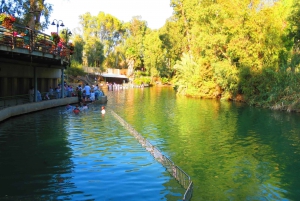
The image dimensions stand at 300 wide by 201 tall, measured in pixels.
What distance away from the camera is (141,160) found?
12914 millimetres

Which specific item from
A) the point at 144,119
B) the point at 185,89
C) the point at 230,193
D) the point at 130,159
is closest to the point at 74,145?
the point at 130,159

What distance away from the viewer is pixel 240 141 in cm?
1738

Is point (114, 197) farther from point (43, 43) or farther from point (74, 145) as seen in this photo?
point (43, 43)

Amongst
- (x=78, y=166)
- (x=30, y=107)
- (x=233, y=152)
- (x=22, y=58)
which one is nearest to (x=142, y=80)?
(x=30, y=107)

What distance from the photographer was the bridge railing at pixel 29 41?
65.5 feet

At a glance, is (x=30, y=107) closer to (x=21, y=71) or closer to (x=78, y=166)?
(x=21, y=71)

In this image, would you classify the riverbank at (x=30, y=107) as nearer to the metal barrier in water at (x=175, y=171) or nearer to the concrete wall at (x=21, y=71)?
the concrete wall at (x=21, y=71)

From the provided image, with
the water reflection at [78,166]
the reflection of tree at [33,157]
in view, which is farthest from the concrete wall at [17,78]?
the water reflection at [78,166]

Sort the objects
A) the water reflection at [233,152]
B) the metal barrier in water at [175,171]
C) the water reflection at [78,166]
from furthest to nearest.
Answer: the water reflection at [233,152] → the water reflection at [78,166] → the metal barrier in water at [175,171]

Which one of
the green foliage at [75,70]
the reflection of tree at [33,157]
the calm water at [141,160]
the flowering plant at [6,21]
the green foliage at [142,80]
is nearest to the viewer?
the calm water at [141,160]

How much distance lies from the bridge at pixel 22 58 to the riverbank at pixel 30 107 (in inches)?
37.7

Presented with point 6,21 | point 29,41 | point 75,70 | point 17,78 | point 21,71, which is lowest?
point 17,78

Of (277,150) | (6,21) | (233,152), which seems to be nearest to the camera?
(233,152)

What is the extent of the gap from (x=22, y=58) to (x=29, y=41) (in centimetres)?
306
